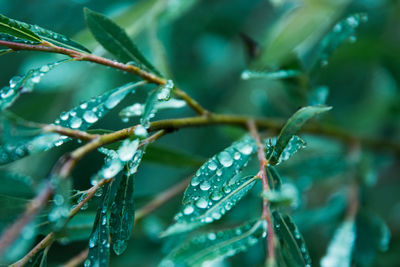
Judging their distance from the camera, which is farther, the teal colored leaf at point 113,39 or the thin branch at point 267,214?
the teal colored leaf at point 113,39

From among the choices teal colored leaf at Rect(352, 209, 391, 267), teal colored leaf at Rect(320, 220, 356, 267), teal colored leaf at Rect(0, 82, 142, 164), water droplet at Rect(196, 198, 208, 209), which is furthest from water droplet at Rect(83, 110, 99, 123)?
teal colored leaf at Rect(352, 209, 391, 267)

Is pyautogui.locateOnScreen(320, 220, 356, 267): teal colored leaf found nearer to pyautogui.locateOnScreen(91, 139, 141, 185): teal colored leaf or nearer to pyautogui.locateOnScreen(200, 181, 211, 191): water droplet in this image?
pyautogui.locateOnScreen(200, 181, 211, 191): water droplet

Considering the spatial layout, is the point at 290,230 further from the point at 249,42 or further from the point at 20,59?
the point at 20,59

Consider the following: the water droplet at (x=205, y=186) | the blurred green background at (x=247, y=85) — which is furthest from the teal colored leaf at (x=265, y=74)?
the water droplet at (x=205, y=186)

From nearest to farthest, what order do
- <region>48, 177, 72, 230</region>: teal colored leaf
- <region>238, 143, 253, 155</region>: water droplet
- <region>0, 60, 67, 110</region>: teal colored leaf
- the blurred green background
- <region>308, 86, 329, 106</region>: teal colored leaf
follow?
<region>48, 177, 72, 230</region>: teal colored leaf → <region>0, 60, 67, 110</region>: teal colored leaf → <region>238, 143, 253, 155</region>: water droplet → <region>308, 86, 329, 106</region>: teal colored leaf → the blurred green background

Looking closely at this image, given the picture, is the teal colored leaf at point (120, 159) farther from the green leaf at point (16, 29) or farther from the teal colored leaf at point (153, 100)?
the green leaf at point (16, 29)

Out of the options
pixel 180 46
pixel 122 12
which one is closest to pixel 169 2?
pixel 122 12
